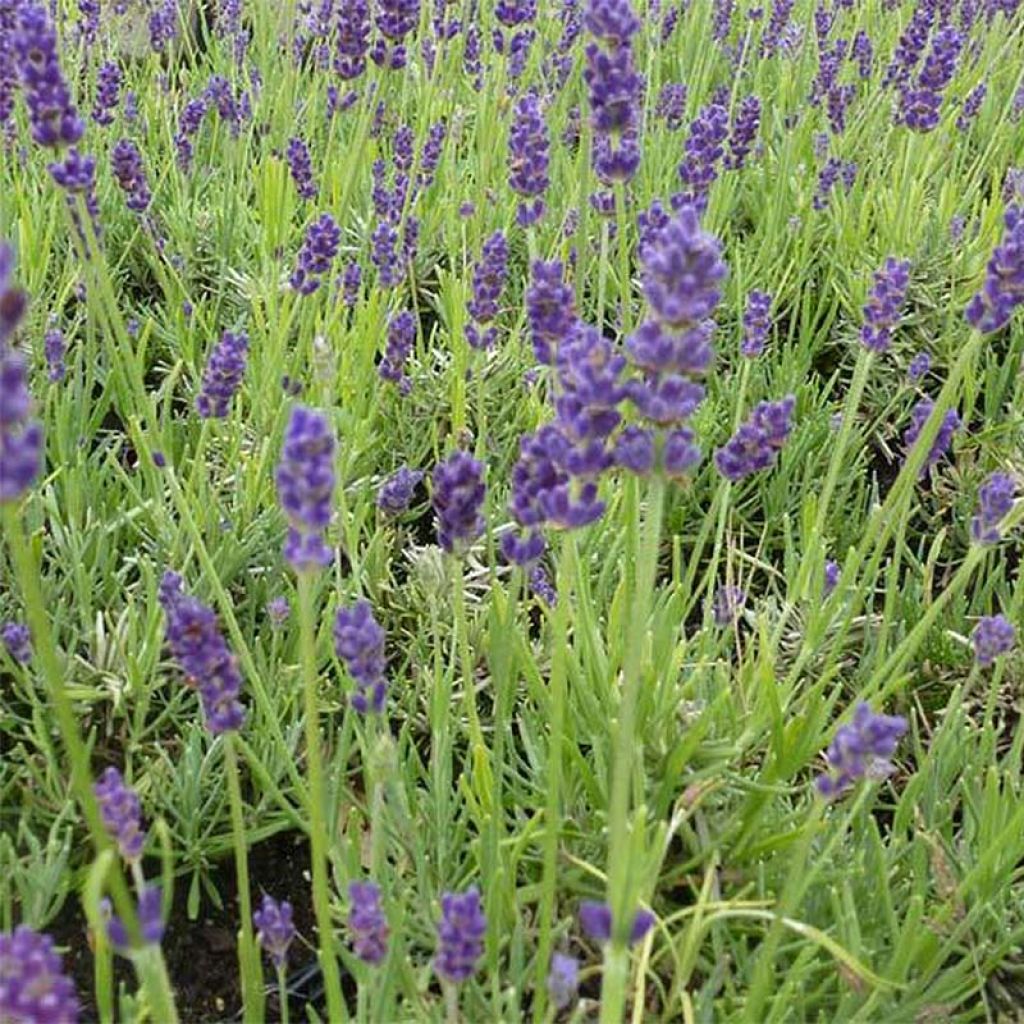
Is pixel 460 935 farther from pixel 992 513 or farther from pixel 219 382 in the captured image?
pixel 219 382

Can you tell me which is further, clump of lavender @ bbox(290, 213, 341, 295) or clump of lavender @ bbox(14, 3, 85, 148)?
clump of lavender @ bbox(290, 213, 341, 295)

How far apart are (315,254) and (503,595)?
0.77 meters

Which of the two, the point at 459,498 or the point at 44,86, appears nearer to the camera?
the point at 459,498

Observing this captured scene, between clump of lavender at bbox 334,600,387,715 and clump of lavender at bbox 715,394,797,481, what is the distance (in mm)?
659

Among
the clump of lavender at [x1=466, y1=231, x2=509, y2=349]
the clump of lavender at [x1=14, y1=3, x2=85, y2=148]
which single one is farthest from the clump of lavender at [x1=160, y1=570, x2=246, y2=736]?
the clump of lavender at [x1=466, y1=231, x2=509, y2=349]

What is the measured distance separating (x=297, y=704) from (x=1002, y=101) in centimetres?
371

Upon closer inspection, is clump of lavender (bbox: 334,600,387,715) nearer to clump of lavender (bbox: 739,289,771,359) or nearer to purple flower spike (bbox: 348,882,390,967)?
purple flower spike (bbox: 348,882,390,967)

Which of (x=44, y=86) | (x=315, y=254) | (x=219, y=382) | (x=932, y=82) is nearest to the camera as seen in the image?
(x=44, y=86)

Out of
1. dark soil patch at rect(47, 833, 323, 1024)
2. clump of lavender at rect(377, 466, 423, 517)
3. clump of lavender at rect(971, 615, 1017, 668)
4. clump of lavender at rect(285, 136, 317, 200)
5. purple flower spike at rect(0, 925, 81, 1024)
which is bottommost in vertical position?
dark soil patch at rect(47, 833, 323, 1024)

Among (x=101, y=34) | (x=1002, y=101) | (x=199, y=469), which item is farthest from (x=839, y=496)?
(x=101, y=34)

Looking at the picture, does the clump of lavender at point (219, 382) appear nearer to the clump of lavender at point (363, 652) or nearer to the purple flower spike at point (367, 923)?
the clump of lavender at point (363, 652)

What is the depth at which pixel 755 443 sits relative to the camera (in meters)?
1.71

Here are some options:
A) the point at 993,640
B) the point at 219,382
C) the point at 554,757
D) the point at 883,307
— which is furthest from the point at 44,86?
the point at 993,640

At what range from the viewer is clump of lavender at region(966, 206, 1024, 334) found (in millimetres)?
1456
